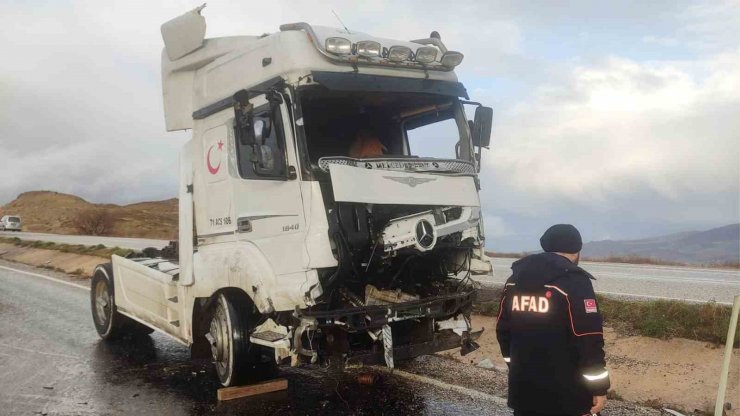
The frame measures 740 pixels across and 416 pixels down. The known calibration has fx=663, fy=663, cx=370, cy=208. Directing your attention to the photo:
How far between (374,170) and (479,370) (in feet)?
8.64

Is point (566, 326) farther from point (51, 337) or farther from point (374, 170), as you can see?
point (51, 337)

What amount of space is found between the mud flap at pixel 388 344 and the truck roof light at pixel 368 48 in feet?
7.69

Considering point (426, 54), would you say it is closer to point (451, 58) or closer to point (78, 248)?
point (451, 58)

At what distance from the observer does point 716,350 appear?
642cm

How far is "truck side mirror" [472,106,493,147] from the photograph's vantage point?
21.3ft

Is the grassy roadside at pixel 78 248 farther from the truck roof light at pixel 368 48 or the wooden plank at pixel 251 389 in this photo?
the truck roof light at pixel 368 48

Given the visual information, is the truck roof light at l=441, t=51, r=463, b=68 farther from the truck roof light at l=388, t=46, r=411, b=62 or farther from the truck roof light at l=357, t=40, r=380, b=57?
the truck roof light at l=357, t=40, r=380, b=57

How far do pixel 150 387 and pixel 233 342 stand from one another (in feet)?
4.03

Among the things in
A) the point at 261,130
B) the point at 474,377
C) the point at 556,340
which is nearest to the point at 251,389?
the point at 474,377

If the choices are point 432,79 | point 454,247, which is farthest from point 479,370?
point 432,79

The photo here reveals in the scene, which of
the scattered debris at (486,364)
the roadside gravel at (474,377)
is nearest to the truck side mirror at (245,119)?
the roadside gravel at (474,377)

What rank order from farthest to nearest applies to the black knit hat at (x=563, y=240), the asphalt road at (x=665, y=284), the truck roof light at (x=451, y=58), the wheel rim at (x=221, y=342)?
Answer: the asphalt road at (x=665, y=284)
the truck roof light at (x=451, y=58)
the wheel rim at (x=221, y=342)
the black knit hat at (x=563, y=240)

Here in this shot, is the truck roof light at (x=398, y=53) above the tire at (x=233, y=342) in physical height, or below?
above

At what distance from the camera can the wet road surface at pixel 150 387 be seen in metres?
5.62
